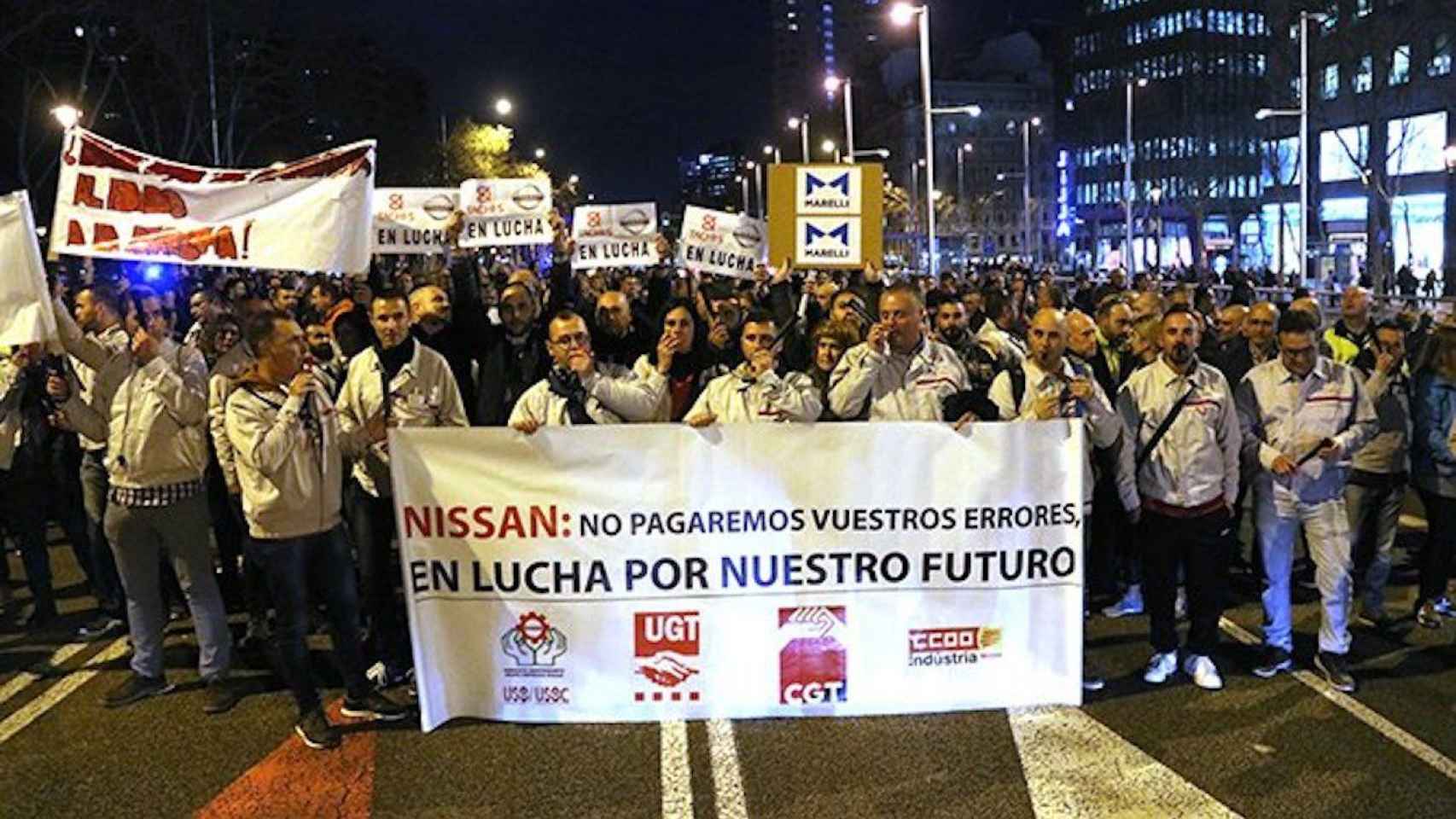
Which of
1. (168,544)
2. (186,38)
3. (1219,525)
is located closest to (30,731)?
(168,544)

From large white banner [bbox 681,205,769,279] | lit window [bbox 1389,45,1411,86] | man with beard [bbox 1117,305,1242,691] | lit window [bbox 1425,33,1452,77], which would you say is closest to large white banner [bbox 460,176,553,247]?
large white banner [bbox 681,205,769,279]

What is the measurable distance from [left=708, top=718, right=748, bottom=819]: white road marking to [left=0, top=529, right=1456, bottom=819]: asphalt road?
10mm

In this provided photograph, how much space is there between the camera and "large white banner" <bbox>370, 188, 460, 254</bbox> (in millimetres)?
14945

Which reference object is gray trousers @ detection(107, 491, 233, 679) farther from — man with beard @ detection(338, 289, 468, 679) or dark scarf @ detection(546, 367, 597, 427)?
dark scarf @ detection(546, 367, 597, 427)

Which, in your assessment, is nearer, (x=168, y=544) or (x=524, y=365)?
(x=168, y=544)

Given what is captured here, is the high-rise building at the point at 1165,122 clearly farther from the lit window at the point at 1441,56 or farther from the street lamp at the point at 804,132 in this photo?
the street lamp at the point at 804,132

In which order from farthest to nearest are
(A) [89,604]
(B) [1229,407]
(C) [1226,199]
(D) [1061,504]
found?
1. (C) [1226,199]
2. (A) [89,604]
3. (B) [1229,407]
4. (D) [1061,504]

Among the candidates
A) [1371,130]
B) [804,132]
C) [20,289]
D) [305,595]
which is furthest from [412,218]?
[1371,130]

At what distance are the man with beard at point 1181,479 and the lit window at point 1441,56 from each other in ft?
173

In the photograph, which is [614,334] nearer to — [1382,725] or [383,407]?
[383,407]

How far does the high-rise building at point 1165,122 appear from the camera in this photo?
297ft

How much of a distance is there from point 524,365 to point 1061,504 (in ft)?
10.4

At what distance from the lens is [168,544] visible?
6.29m

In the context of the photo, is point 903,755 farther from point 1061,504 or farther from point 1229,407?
point 1229,407
